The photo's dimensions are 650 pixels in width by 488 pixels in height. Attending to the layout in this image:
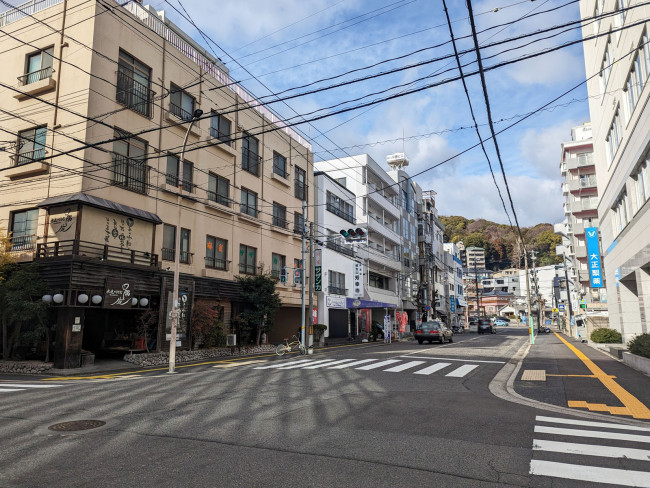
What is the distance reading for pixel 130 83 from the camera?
20.9 meters

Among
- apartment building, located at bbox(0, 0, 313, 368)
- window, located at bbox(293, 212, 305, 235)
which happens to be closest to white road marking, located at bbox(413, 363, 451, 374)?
apartment building, located at bbox(0, 0, 313, 368)

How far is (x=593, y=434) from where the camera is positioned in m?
6.93

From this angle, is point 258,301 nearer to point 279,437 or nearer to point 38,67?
point 38,67

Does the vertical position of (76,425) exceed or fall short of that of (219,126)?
it falls short

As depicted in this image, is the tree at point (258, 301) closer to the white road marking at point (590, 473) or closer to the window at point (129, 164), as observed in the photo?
the window at point (129, 164)

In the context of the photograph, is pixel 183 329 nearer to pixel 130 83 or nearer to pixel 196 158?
pixel 196 158

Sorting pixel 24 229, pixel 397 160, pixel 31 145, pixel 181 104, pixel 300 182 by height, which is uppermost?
pixel 397 160

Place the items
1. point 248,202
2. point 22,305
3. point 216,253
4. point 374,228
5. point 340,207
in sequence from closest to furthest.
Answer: point 22,305, point 216,253, point 248,202, point 340,207, point 374,228

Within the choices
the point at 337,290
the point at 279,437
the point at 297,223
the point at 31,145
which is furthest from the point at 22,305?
the point at 337,290

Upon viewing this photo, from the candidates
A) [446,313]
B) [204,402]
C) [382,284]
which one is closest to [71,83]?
[204,402]

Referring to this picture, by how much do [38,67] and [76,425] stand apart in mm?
19688

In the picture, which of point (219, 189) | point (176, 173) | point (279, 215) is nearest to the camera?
point (176, 173)

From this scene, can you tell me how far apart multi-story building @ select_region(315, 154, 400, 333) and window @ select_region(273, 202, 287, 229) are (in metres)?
10.8

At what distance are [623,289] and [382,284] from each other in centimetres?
3102
